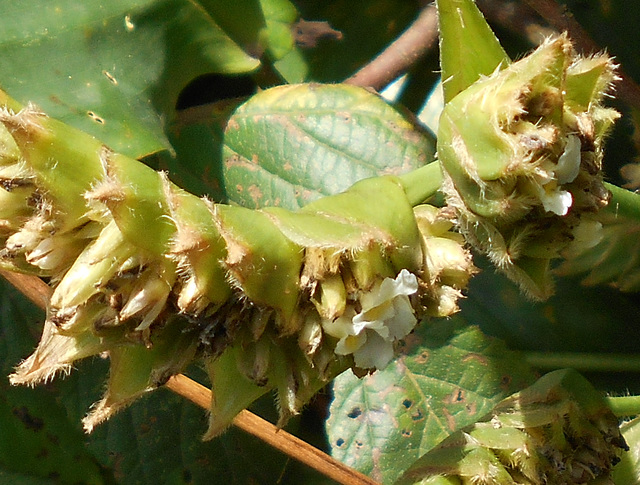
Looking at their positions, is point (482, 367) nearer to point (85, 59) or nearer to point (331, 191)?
point (331, 191)

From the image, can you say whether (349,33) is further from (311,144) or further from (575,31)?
(575,31)

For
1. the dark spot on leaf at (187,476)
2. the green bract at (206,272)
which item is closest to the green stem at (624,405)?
the green bract at (206,272)

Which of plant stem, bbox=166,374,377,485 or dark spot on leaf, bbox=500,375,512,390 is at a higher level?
dark spot on leaf, bbox=500,375,512,390

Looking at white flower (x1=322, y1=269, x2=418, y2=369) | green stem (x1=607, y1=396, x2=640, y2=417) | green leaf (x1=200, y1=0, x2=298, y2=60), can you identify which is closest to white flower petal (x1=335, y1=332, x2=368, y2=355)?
white flower (x1=322, y1=269, x2=418, y2=369)

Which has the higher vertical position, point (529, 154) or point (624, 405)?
point (529, 154)

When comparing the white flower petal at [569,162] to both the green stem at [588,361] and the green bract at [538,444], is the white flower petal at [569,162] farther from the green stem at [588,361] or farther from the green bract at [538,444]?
the green stem at [588,361]

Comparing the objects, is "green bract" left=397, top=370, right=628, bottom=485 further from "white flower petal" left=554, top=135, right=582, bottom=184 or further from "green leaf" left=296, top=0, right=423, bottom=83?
"green leaf" left=296, top=0, right=423, bottom=83

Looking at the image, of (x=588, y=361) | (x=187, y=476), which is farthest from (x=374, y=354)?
(x=187, y=476)
